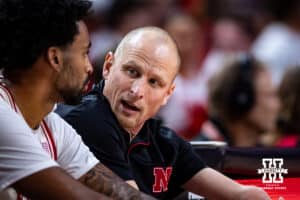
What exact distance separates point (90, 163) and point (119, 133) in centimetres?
31

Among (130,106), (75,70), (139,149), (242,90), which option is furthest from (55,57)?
(242,90)

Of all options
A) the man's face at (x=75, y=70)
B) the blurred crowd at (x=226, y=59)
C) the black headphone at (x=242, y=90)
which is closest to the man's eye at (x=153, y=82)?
the man's face at (x=75, y=70)

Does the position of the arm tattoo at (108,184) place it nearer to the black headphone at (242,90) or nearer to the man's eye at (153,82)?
the man's eye at (153,82)

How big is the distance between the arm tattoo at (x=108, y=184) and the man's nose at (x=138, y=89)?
1.28ft

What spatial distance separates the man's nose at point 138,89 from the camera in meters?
3.72

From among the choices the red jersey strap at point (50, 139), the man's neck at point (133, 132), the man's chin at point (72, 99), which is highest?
the man's neck at point (133, 132)

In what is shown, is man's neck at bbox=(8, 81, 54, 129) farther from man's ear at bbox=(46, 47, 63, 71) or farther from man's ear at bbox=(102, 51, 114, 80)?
man's ear at bbox=(102, 51, 114, 80)

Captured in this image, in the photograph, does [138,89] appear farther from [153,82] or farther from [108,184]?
[108,184]

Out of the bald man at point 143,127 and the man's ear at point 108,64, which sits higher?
the man's ear at point 108,64

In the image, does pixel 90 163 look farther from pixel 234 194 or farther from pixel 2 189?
pixel 234 194

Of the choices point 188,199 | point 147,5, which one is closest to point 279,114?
point 188,199

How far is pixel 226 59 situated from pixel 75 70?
8.81 feet

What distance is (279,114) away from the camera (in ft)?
18.0

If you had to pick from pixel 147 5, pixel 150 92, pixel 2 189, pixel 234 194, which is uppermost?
pixel 147 5
